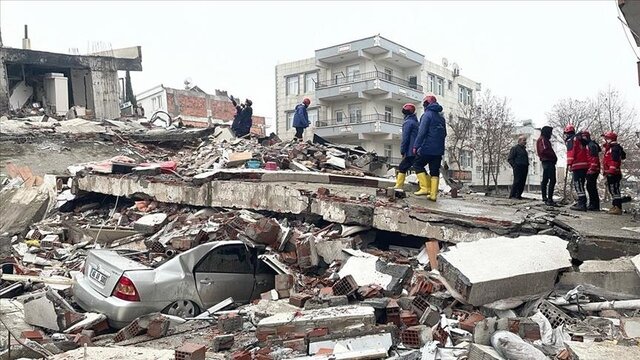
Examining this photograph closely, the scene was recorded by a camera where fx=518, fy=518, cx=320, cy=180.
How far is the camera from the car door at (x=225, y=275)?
6922 millimetres

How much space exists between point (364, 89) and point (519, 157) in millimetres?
28724

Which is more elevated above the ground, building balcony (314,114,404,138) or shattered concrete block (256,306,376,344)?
building balcony (314,114,404,138)

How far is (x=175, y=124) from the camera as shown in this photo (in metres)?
22.1

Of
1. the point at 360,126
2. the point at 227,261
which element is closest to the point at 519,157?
the point at 227,261

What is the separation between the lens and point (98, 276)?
6562 mm

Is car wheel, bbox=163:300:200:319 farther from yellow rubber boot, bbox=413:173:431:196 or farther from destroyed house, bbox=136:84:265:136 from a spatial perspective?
destroyed house, bbox=136:84:265:136

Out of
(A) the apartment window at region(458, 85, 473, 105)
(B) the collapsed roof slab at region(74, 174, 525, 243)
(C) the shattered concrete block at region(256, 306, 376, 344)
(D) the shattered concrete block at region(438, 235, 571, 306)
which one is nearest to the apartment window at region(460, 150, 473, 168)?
(A) the apartment window at region(458, 85, 473, 105)

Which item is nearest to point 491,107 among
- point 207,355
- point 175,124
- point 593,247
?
point 175,124

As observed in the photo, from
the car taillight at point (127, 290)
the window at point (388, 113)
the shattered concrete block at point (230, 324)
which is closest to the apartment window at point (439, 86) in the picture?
the window at point (388, 113)

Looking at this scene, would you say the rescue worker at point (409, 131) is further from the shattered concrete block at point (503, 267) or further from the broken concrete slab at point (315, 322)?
the broken concrete slab at point (315, 322)

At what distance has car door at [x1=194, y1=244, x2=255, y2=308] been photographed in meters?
6.92

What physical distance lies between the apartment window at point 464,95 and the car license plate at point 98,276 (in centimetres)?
4403

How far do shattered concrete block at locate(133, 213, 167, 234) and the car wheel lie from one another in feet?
12.5

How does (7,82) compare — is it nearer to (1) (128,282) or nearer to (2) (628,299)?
(1) (128,282)
